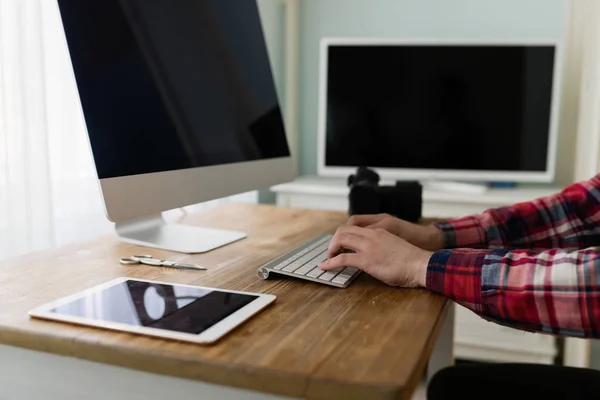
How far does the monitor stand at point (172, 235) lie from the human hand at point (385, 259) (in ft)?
0.97

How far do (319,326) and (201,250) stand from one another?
40 centimetres

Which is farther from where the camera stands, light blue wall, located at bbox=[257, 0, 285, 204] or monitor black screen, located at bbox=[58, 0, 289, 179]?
light blue wall, located at bbox=[257, 0, 285, 204]

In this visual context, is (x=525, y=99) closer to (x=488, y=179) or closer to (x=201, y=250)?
(x=488, y=179)

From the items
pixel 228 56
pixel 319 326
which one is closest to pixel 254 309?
pixel 319 326

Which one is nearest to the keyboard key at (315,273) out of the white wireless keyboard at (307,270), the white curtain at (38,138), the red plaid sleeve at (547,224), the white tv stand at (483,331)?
the white wireless keyboard at (307,270)

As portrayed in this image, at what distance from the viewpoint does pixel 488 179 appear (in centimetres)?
217

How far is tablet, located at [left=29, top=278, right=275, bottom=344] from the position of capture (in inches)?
23.4

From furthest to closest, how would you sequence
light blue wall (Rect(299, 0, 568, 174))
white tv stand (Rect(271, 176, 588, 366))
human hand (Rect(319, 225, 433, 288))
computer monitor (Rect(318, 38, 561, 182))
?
light blue wall (Rect(299, 0, 568, 174)) < computer monitor (Rect(318, 38, 561, 182)) < white tv stand (Rect(271, 176, 588, 366)) < human hand (Rect(319, 225, 433, 288))

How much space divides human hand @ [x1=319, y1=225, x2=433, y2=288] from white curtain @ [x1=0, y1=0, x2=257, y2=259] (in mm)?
736

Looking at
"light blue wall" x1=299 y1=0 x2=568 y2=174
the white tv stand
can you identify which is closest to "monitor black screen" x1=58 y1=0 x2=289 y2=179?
the white tv stand

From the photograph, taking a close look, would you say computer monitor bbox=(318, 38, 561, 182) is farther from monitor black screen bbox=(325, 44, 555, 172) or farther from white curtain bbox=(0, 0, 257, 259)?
white curtain bbox=(0, 0, 257, 259)

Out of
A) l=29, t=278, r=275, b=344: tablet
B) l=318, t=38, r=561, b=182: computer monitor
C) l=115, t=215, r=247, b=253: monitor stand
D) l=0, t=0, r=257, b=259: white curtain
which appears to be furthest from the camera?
l=318, t=38, r=561, b=182: computer monitor

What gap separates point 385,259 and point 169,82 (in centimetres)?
48

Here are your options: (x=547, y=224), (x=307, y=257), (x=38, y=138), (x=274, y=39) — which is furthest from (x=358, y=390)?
(x=274, y=39)
